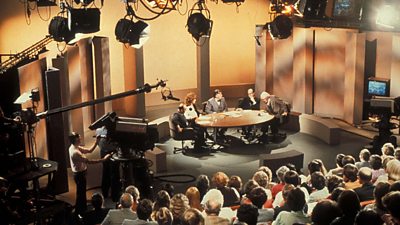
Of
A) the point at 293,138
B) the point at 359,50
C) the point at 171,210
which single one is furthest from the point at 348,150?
the point at 171,210

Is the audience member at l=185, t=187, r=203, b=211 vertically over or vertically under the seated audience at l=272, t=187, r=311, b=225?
under

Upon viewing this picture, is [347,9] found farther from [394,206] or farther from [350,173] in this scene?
[394,206]

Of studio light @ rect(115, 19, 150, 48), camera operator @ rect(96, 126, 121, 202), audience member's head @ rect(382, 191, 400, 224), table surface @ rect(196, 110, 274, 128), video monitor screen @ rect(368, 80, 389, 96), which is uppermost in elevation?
studio light @ rect(115, 19, 150, 48)

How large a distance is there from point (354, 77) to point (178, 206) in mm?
8826

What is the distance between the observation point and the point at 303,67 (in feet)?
47.4

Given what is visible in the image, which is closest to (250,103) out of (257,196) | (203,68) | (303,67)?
(303,67)

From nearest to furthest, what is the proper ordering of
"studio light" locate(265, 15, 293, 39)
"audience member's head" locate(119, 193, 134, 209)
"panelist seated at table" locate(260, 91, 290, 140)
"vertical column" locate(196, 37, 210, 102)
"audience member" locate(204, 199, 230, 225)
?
"audience member" locate(204, 199, 230, 225) < "audience member's head" locate(119, 193, 134, 209) < "studio light" locate(265, 15, 293, 39) < "panelist seated at table" locate(260, 91, 290, 140) < "vertical column" locate(196, 37, 210, 102)

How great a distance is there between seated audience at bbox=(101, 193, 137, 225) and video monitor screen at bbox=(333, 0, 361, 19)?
14.8 feet

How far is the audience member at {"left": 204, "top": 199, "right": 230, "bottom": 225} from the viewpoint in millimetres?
5523

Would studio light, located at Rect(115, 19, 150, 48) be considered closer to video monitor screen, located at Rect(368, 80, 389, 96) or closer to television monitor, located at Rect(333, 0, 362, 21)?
television monitor, located at Rect(333, 0, 362, 21)

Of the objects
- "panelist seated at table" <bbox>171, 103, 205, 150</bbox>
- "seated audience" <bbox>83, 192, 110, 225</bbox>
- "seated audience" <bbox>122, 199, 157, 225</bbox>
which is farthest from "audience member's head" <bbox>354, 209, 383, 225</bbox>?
"panelist seated at table" <bbox>171, 103, 205, 150</bbox>

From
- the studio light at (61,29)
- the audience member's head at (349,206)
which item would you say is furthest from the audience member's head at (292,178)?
the studio light at (61,29)

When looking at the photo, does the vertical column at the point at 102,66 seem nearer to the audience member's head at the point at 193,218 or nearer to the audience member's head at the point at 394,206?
the audience member's head at the point at 193,218

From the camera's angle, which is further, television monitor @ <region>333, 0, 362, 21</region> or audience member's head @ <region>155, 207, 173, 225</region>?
television monitor @ <region>333, 0, 362, 21</region>
